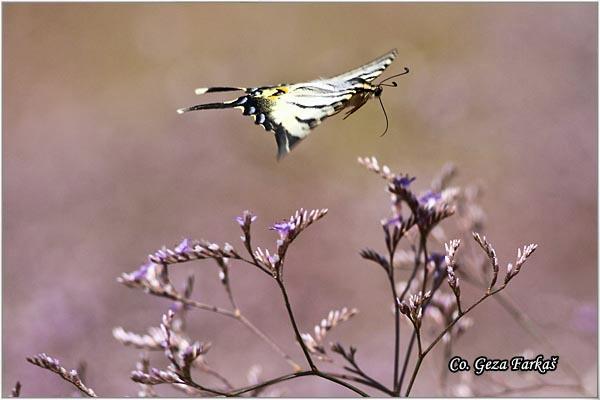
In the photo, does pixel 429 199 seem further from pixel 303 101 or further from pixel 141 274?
pixel 141 274

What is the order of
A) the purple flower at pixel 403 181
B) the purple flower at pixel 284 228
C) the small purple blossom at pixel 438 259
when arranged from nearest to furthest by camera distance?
the purple flower at pixel 284 228 → the purple flower at pixel 403 181 → the small purple blossom at pixel 438 259

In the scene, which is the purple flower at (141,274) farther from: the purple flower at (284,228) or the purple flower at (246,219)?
the purple flower at (284,228)

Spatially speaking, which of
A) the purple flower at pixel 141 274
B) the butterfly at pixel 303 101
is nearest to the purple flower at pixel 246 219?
the butterfly at pixel 303 101

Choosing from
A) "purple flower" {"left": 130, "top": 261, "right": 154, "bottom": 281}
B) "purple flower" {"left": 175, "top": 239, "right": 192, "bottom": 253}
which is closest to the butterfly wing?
"purple flower" {"left": 175, "top": 239, "right": 192, "bottom": 253}

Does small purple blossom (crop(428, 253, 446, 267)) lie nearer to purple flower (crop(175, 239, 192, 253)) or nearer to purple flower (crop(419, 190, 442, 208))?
purple flower (crop(419, 190, 442, 208))

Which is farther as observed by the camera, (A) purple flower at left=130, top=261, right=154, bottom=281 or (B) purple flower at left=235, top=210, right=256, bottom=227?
(A) purple flower at left=130, top=261, right=154, bottom=281

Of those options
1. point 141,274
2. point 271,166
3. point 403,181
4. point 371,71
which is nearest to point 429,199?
point 403,181
